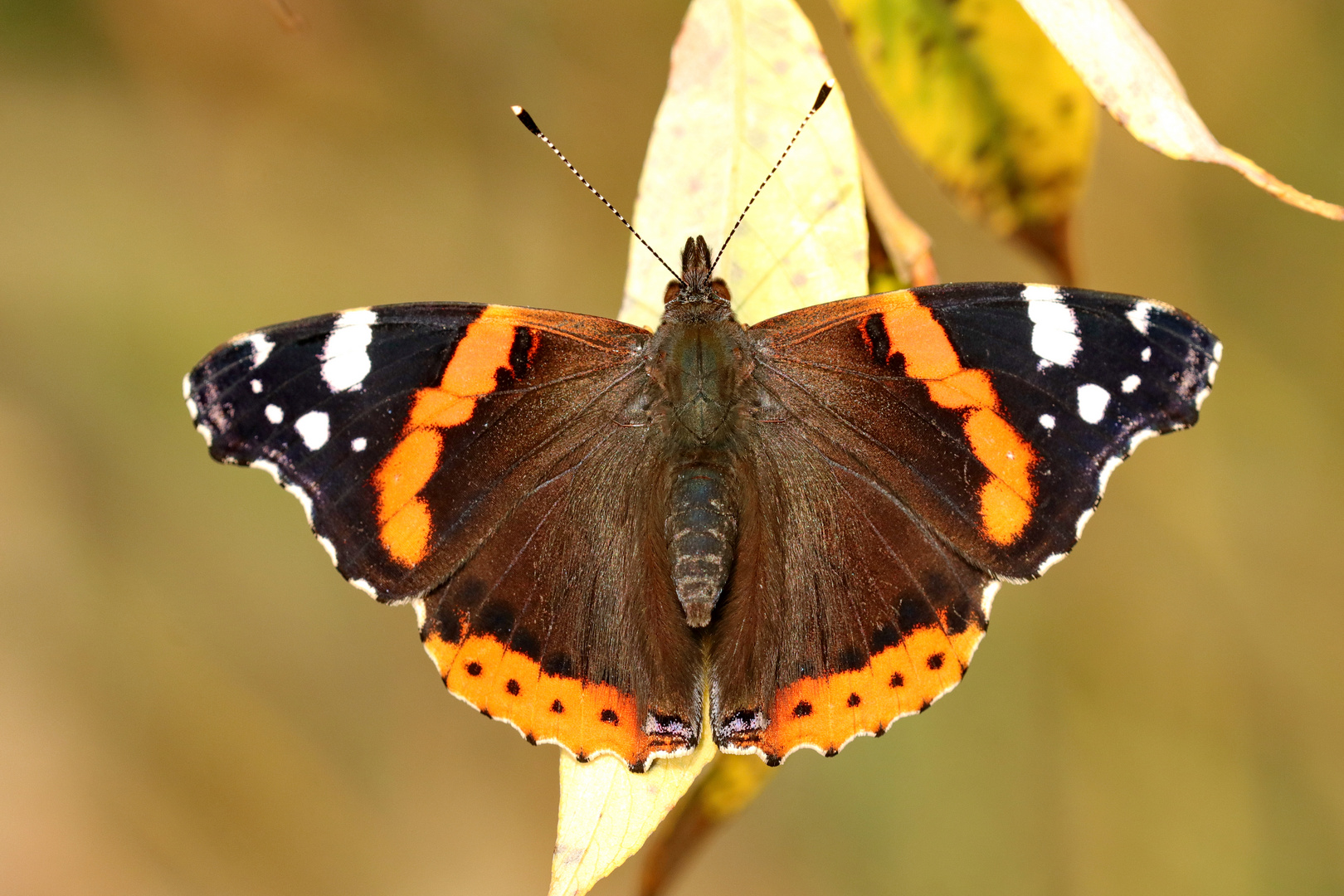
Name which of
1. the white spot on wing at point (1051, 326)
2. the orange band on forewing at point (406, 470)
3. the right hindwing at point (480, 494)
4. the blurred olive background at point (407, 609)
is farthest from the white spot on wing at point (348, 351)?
the blurred olive background at point (407, 609)

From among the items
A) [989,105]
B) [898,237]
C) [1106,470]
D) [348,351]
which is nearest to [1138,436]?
[1106,470]

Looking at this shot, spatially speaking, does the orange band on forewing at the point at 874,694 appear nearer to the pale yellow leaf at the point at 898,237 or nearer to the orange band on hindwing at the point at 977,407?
the orange band on hindwing at the point at 977,407

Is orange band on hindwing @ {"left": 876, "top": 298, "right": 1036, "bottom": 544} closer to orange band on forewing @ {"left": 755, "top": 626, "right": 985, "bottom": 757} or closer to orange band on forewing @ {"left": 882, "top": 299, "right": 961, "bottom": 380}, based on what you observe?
orange band on forewing @ {"left": 882, "top": 299, "right": 961, "bottom": 380}

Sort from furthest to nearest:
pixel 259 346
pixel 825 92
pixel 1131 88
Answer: pixel 259 346 < pixel 825 92 < pixel 1131 88

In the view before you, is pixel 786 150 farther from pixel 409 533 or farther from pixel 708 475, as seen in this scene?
pixel 409 533

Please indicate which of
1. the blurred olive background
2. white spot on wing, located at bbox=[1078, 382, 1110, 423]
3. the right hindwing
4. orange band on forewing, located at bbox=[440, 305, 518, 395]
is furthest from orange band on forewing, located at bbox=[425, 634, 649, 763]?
the blurred olive background

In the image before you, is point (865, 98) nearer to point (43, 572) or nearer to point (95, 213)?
point (95, 213)

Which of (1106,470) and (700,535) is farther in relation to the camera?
(700,535)
